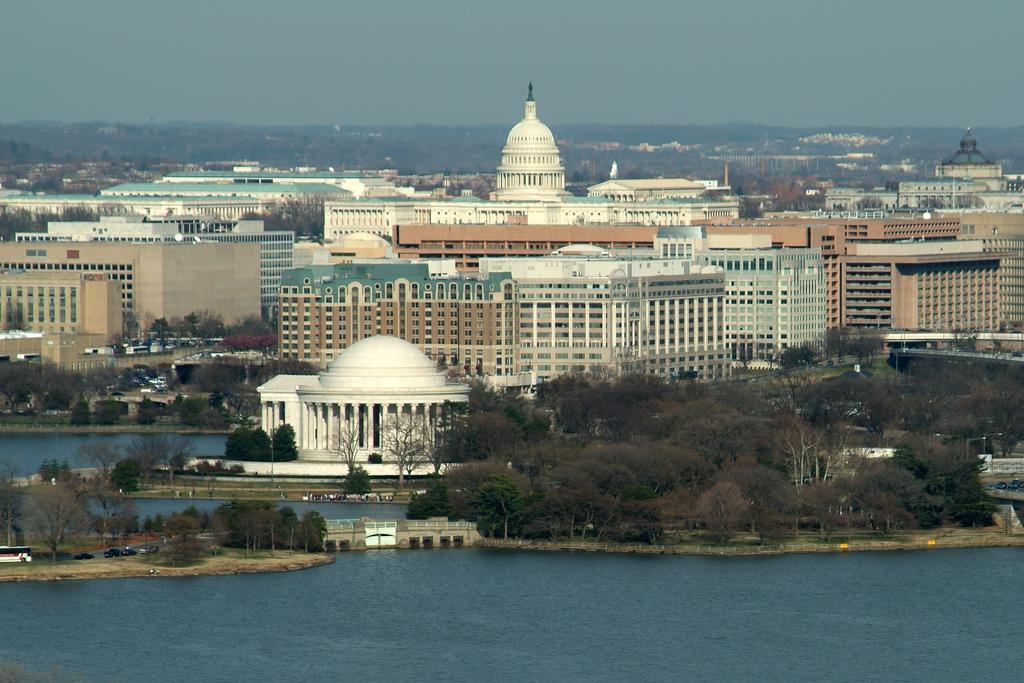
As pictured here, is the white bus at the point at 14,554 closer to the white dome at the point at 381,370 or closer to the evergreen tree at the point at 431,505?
the evergreen tree at the point at 431,505

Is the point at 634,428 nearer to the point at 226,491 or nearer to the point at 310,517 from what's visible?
the point at 226,491

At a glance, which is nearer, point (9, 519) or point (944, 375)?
point (9, 519)

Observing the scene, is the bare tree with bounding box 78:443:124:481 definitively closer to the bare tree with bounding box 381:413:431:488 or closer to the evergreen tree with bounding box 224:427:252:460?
the evergreen tree with bounding box 224:427:252:460

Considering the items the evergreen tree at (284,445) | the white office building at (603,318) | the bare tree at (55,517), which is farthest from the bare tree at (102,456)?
the white office building at (603,318)

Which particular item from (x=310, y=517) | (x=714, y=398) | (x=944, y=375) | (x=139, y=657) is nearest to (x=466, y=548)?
(x=310, y=517)

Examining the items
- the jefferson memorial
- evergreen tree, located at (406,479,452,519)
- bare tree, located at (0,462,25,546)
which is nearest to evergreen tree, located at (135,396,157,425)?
the jefferson memorial
